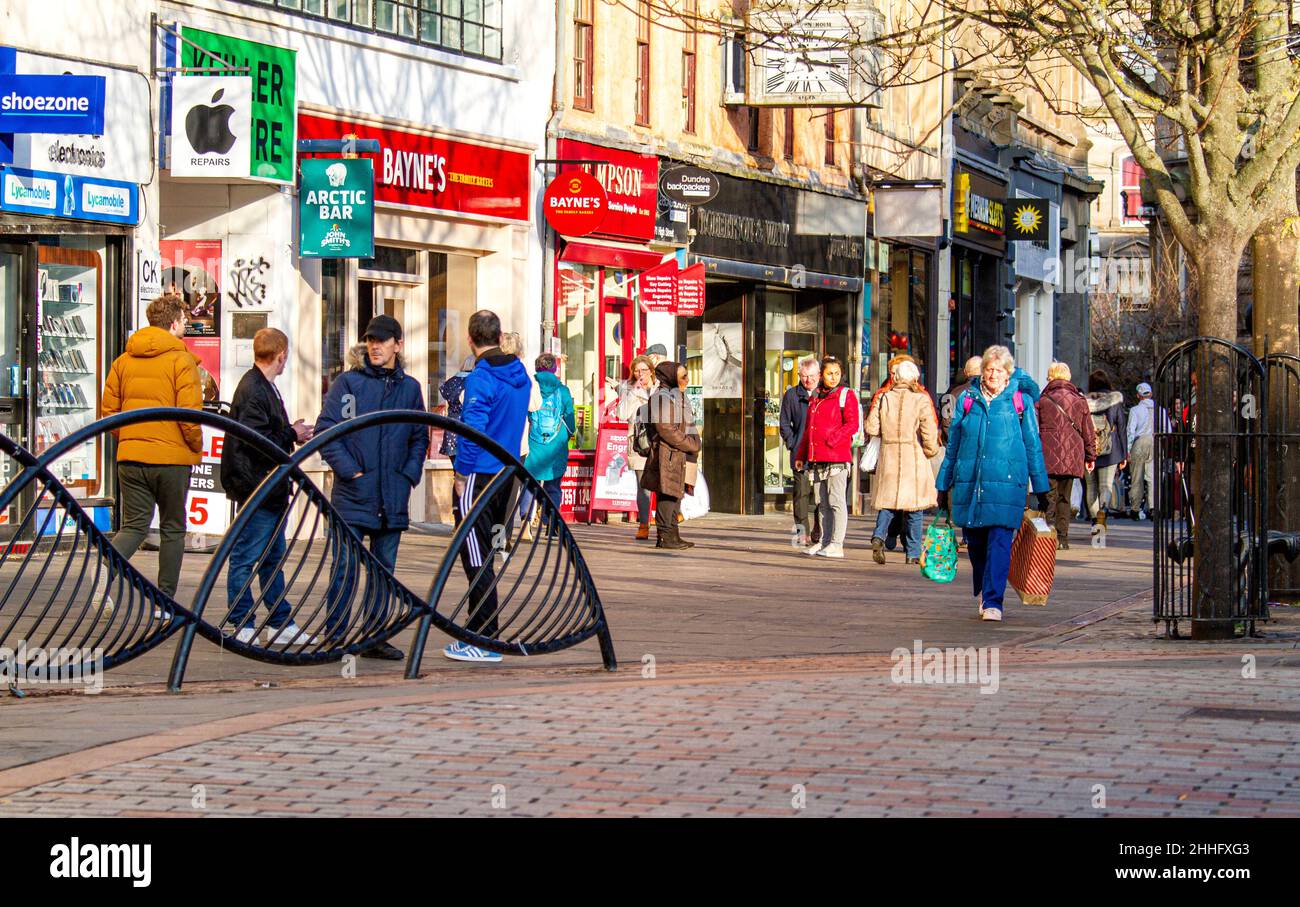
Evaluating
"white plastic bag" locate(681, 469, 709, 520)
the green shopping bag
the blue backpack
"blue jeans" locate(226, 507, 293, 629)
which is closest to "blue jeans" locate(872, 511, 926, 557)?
the blue backpack

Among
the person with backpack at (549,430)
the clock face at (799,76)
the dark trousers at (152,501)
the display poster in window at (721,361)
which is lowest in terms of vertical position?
the dark trousers at (152,501)

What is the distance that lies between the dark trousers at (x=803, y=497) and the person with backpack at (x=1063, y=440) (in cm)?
251

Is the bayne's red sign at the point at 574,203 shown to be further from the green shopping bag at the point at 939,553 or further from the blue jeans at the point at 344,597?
the blue jeans at the point at 344,597

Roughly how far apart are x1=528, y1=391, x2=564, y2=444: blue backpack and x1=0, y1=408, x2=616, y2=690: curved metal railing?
5676 mm

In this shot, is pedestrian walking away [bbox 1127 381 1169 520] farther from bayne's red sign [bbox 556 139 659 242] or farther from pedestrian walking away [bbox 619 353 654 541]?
pedestrian walking away [bbox 619 353 654 541]

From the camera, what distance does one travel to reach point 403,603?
1049 centimetres

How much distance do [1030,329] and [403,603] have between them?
116ft

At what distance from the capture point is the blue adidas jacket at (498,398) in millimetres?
11859

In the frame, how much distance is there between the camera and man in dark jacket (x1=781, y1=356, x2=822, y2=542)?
814 inches

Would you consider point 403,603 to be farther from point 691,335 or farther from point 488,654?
point 691,335
